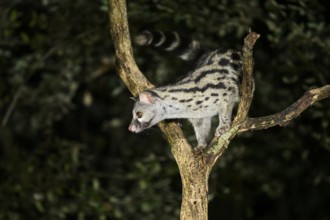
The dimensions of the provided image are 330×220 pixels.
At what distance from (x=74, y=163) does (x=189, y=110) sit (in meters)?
1.59

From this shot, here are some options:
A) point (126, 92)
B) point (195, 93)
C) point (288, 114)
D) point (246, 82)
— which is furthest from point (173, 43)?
point (126, 92)

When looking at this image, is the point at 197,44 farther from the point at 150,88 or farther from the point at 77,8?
the point at 77,8

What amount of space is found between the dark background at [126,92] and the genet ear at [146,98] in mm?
827

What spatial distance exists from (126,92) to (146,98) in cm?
373

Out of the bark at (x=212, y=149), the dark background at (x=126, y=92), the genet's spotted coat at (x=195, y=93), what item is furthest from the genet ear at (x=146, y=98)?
the dark background at (x=126, y=92)

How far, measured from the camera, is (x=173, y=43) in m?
4.45

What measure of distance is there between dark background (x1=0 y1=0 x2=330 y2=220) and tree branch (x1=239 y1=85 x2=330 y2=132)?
106 cm

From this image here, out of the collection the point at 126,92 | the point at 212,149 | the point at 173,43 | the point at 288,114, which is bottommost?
the point at 212,149

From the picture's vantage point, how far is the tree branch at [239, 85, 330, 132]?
11.5ft

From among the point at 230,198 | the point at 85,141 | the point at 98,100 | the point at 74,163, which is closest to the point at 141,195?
the point at 74,163

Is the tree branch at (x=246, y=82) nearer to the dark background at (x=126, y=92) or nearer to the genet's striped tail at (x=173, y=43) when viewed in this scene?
the genet's striped tail at (x=173, y=43)

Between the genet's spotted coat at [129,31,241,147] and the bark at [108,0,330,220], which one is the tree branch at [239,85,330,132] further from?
the genet's spotted coat at [129,31,241,147]

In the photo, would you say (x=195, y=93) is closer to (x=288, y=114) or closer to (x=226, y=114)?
(x=226, y=114)

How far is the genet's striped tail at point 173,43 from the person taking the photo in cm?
406
